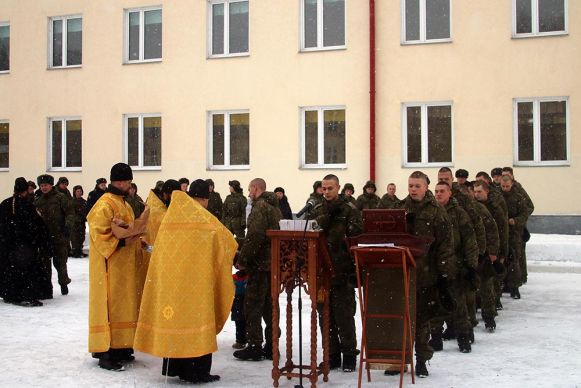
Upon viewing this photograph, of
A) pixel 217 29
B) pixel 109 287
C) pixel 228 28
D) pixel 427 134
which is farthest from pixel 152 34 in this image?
pixel 109 287

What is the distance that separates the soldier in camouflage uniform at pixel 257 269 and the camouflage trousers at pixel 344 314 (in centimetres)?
83

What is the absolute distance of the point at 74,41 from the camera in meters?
22.8

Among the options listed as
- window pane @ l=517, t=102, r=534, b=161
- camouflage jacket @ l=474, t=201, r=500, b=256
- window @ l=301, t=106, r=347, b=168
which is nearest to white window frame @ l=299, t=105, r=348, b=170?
window @ l=301, t=106, r=347, b=168

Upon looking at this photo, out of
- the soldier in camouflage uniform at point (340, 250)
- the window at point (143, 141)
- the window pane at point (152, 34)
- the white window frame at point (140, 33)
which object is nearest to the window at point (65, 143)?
the window at point (143, 141)

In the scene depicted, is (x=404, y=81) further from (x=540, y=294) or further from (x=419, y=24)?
(x=540, y=294)

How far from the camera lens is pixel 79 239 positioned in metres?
19.2

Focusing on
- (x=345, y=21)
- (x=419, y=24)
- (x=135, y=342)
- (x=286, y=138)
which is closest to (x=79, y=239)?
(x=286, y=138)

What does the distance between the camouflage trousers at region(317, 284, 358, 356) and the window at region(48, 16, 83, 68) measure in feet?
55.7

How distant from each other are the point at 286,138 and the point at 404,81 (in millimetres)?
3250

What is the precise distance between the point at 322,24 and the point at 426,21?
2.58 m

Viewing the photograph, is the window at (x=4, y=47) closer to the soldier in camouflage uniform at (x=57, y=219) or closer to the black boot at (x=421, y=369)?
the soldier in camouflage uniform at (x=57, y=219)

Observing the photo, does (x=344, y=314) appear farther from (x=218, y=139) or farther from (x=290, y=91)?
(x=218, y=139)

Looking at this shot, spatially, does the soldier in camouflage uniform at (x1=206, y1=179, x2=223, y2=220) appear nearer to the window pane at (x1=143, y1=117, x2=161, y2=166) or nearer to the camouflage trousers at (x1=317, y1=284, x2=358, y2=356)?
the window pane at (x1=143, y1=117, x2=161, y2=166)

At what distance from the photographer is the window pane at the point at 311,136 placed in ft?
66.2
